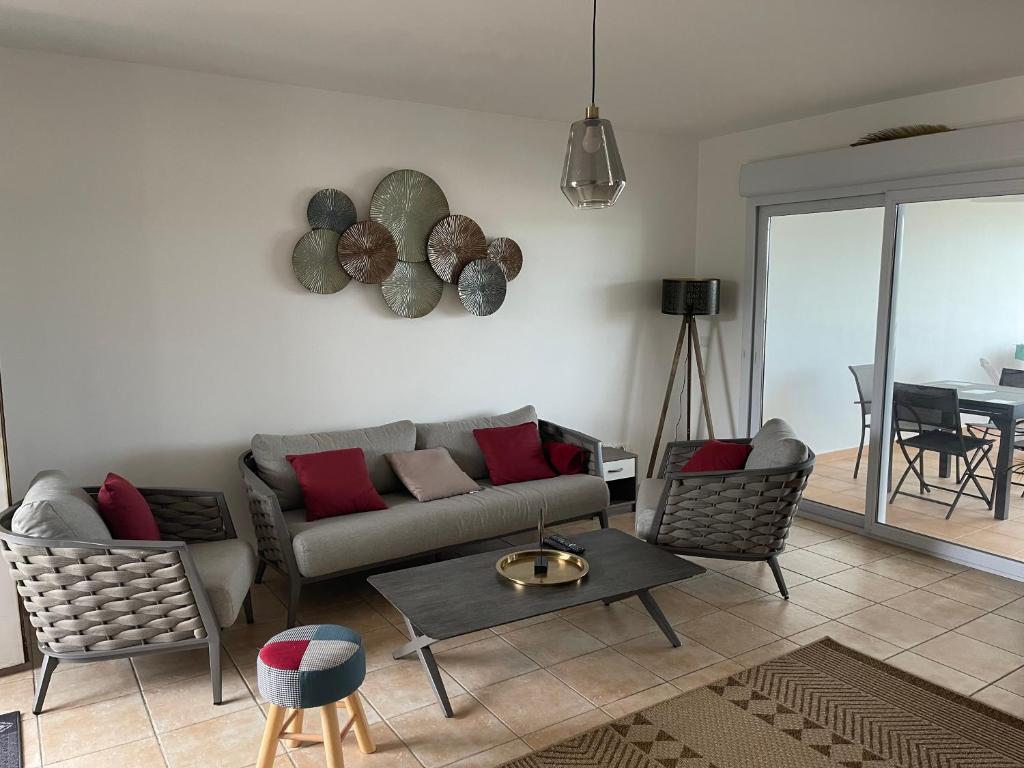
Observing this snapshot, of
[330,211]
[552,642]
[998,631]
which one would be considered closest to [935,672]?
[998,631]

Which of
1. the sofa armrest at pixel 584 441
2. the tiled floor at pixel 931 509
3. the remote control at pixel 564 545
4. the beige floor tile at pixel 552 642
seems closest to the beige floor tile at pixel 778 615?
the beige floor tile at pixel 552 642

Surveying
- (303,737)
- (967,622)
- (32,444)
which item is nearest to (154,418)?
(32,444)

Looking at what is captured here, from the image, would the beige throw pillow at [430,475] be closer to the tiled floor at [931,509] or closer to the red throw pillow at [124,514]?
the red throw pillow at [124,514]

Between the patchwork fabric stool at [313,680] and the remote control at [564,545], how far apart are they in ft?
3.71

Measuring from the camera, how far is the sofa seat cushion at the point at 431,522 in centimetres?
361

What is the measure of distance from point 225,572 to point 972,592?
3.64 m

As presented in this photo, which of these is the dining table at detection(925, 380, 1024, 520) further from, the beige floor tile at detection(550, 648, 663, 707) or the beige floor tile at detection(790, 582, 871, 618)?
the beige floor tile at detection(550, 648, 663, 707)

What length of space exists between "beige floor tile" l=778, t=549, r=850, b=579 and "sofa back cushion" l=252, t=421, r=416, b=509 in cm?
226

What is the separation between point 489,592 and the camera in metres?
Result: 3.05

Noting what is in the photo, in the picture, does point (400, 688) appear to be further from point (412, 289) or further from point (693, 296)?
point (693, 296)

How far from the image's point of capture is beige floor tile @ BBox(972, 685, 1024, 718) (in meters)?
2.92

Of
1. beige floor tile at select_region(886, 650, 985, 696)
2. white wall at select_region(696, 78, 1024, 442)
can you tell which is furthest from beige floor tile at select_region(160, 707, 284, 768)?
white wall at select_region(696, 78, 1024, 442)

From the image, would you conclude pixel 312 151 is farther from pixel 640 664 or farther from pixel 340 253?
pixel 640 664

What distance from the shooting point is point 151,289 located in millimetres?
3885
